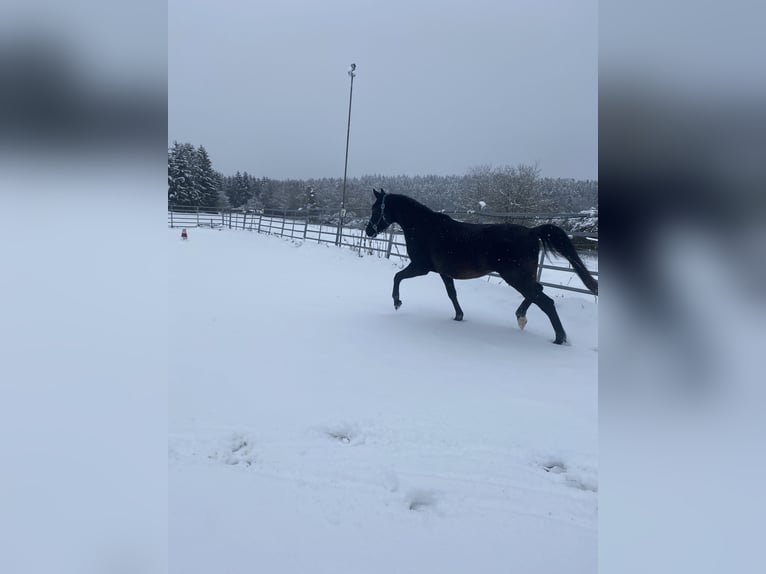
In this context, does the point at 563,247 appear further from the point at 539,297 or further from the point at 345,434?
the point at 345,434

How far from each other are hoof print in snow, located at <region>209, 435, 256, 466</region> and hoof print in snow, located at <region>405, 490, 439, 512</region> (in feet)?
2.52

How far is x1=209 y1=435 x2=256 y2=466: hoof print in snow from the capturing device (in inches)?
77.4

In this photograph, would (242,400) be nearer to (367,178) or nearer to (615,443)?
(615,443)

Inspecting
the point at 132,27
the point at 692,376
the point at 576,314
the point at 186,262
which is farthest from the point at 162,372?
the point at 186,262

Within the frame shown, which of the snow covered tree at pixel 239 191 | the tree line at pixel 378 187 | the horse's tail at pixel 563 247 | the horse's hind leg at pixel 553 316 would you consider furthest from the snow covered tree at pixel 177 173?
the snow covered tree at pixel 239 191

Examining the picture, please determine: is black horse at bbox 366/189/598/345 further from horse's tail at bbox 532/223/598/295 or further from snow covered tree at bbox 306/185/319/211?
snow covered tree at bbox 306/185/319/211

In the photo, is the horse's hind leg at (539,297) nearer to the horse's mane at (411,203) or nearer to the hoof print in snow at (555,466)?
the horse's mane at (411,203)

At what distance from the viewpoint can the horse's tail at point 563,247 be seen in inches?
146

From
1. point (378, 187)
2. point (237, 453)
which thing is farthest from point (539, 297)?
point (378, 187)

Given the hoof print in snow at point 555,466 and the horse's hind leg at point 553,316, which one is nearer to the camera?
the hoof print in snow at point 555,466

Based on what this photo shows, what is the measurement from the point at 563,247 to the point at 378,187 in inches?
371

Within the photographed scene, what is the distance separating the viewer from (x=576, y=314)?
5234 mm

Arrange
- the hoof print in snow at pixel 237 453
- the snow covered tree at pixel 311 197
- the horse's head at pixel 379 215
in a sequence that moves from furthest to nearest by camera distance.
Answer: the snow covered tree at pixel 311 197 → the horse's head at pixel 379 215 → the hoof print in snow at pixel 237 453

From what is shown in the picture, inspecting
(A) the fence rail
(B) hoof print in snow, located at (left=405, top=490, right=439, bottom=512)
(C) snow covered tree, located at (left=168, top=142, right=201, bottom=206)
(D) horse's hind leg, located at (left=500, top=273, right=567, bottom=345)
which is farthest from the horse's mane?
(B) hoof print in snow, located at (left=405, top=490, right=439, bottom=512)
